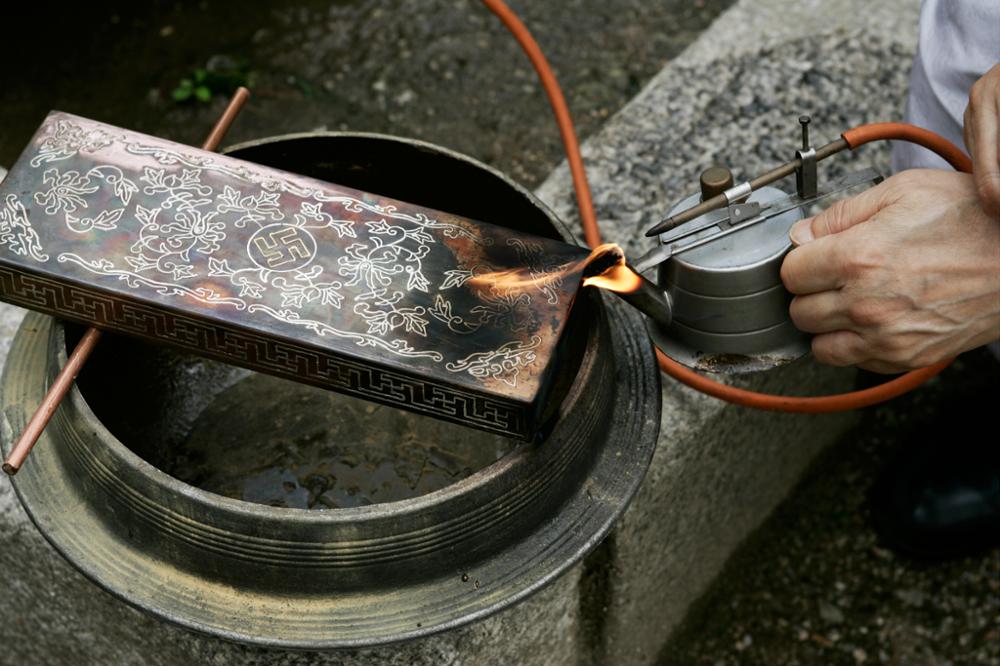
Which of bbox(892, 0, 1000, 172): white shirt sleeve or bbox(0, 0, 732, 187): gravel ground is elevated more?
bbox(892, 0, 1000, 172): white shirt sleeve

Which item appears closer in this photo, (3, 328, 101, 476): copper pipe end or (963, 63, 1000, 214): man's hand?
(3, 328, 101, 476): copper pipe end

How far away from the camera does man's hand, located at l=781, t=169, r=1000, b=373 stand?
1671 mm

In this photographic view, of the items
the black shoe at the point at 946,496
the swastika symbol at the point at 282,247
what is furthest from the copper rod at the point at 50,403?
the black shoe at the point at 946,496

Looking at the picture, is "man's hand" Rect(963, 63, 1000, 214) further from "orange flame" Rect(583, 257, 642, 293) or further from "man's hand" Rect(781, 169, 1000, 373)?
"orange flame" Rect(583, 257, 642, 293)

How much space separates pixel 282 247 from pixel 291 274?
0.05m

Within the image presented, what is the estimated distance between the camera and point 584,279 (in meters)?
1.66

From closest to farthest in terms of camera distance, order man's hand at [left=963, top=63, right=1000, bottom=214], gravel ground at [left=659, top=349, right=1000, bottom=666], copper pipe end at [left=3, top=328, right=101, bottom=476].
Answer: copper pipe end at [left=3, top=328, right=101, bottom=476], man's hand at [left=963, top=63, right=1000, bottom=214], gravel ground at [left=659, top=349, right=1000, bottom=666]

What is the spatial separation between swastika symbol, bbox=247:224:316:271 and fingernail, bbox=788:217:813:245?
2.25ft

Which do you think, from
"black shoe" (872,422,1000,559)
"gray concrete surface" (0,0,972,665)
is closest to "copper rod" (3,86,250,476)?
"gray concrete surface" (0,0,972,665)

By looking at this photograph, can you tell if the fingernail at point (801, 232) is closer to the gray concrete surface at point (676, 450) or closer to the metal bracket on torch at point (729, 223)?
the metal bracket on torch at point (729, 223)

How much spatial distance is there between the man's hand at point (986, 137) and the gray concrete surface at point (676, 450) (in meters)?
0.66

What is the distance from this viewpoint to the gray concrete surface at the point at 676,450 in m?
2.02

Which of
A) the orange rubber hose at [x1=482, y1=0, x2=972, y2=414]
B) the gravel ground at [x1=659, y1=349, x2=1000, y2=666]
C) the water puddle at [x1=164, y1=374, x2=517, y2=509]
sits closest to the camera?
the orange rubber hose at [x1=482, y1=0, x2=972, y2=414]

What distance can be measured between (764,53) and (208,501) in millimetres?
1725
